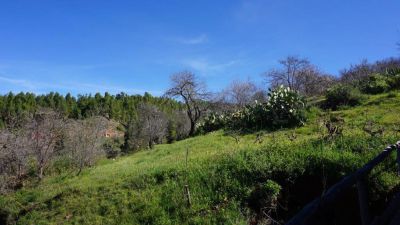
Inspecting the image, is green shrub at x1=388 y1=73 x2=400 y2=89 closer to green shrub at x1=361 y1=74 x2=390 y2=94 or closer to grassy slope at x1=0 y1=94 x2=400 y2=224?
green shrub at x1=361 y1=74 x2=390 y2=94

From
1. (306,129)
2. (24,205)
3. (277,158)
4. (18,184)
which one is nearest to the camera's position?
(277,158)

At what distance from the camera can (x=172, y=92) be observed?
1342 inches

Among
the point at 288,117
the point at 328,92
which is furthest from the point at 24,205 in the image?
the point at 328,92

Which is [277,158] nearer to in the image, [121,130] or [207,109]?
[207,109]

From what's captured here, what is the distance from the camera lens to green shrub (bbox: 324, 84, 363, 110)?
17.7m

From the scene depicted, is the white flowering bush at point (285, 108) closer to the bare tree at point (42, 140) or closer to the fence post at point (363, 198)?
the bare tree at point (42, 140)

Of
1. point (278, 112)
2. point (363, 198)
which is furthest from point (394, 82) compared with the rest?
point (363, 198)

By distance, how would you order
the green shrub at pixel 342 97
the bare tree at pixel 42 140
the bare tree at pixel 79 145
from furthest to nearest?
the green shrub at pixel 342 97
the bare tree at pixel 79 145
the bare tree at pixel 42 140

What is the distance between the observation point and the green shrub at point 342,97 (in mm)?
17719

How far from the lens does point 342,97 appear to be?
59.1 ft

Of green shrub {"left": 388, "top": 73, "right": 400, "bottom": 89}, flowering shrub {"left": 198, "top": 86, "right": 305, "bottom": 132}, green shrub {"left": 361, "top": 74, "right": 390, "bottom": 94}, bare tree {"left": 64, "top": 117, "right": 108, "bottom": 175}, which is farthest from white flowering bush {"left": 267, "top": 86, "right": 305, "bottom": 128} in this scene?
bare tree {"left": 64, "top": 117, "right": 108, "bottom": 175}

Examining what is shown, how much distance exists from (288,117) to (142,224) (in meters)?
8.66

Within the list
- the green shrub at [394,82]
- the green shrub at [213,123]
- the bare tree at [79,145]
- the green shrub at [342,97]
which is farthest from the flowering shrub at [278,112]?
the bare tree at [79,145]

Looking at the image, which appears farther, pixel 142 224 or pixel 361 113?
pixel 361 113
